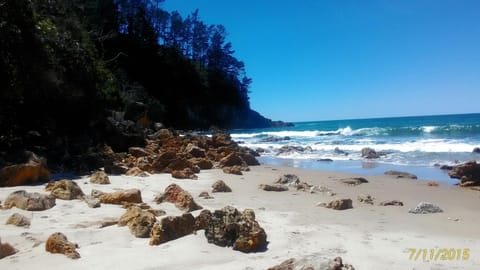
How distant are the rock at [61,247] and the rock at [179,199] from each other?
1687mm

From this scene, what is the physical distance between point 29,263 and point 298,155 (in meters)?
14.3

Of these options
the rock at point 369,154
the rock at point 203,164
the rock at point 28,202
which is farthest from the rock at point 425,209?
the rock at point 369,154

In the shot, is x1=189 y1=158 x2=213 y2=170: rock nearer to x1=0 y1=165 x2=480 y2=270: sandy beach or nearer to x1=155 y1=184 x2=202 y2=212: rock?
x1=0 y1=165 x2=480 y2=270: sandy beach

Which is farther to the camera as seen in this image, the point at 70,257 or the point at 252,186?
the point at 252,186

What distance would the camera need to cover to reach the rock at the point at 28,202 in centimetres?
415

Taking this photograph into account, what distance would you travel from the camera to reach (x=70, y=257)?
2.94 meters

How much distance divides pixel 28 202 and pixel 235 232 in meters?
2.42

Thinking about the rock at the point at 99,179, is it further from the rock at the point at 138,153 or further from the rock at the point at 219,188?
the rock at the point at 138,153

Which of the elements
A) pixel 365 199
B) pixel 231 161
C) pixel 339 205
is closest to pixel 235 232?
pixel 339 205

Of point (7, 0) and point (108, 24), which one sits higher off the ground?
point (108, 24)

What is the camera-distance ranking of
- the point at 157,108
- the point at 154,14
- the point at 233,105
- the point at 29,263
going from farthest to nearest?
1. the point at 233,105
2. the point at 154,14
3. the point at 157,108
4. the point at 29,263

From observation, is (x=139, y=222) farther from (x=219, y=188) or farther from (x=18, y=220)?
(x=219, y=188)

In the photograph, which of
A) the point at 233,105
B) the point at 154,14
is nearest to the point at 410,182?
the point at 154,14

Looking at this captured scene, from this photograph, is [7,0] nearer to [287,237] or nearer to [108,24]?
[287,237]
